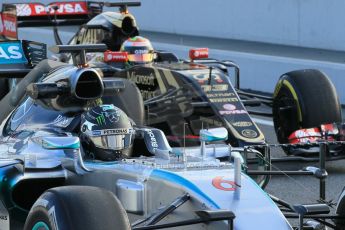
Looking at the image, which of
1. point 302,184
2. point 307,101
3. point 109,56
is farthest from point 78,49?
point 109,56

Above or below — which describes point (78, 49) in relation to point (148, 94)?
above

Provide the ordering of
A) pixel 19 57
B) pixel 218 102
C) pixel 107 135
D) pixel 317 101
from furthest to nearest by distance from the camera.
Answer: pixel 317 101 < pixel 218 102 < pixel 19 57 < pixel 107 135

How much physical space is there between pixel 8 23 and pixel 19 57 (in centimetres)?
467

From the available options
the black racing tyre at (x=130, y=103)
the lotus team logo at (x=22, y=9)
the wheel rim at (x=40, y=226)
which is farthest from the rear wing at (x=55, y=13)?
the wheel rim at (x=40, y=226)

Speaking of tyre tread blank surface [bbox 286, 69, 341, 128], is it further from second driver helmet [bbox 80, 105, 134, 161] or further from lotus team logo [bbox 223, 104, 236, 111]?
second driver helmet [bbox 80, 105, 134, 161]

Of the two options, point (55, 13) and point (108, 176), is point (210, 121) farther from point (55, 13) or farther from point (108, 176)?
point (55, 13)

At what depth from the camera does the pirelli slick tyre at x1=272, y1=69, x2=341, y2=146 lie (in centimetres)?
1080

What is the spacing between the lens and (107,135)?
272 inches

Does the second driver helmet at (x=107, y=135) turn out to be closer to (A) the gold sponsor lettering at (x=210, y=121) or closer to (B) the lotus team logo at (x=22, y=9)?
(A) the gold sponsor lettering at (x=210, y=121)

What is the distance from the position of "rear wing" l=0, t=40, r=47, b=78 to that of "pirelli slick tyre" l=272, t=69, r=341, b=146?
8.73 feet

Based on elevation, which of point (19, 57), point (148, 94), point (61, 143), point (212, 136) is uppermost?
point (61, 143)

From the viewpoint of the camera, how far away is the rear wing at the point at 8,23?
48.5ft

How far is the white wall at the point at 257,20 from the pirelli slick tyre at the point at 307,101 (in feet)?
15.6

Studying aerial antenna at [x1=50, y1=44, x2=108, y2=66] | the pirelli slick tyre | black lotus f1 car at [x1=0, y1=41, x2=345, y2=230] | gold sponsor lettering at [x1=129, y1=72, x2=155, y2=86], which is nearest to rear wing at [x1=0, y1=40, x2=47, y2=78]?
black lotus f1 car at [x1=0, y1=41, x2=345, y2=230]
